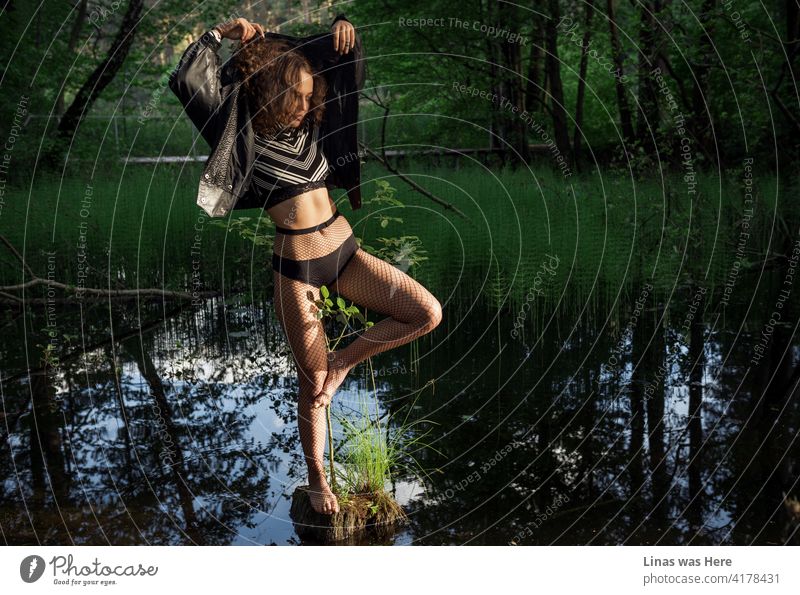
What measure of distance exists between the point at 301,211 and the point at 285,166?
0.86 ft

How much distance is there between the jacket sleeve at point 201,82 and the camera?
4.70 m

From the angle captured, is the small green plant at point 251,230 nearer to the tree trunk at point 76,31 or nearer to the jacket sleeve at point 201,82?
the jacket sleeve at point 201,82

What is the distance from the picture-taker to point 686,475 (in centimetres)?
584

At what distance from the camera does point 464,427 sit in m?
6.61

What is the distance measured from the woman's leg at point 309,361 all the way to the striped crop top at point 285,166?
1.50 feet

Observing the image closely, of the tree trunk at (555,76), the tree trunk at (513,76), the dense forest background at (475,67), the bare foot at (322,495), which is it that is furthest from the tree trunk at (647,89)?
the bare foot at (322,495)

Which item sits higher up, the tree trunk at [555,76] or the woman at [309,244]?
the tree trunk at [555,76]

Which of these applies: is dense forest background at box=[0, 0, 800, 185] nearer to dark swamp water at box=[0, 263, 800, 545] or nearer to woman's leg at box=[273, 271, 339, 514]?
dark swamp water at box=[0, 263, 800, 545]

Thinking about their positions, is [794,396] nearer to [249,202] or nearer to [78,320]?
[249,202]

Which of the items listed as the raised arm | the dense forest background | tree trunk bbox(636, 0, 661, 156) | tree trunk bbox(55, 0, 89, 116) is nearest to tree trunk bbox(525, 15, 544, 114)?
the dense forest background

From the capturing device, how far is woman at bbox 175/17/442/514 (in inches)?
195

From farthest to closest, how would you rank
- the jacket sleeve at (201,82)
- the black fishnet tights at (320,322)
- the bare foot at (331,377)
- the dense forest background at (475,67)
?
the dense forest background at (475,67)
the bare foot at (331,377)
the black fishnet tights at (320,322)
the jacket sleeve at (201,82)

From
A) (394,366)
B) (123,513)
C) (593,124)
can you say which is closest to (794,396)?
(394,366)

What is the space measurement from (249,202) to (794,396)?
4.56m
